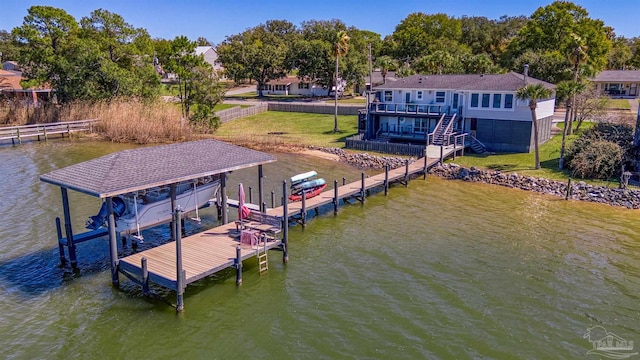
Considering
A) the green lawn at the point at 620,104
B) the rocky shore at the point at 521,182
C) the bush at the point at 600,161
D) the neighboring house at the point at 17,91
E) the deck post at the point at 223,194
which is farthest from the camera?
the neighboring house at the point at 17,91

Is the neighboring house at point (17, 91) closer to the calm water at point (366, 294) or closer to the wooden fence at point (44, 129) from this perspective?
the wooden fence at point (44, 129)

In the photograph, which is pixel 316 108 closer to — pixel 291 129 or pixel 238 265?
pixel 291 129

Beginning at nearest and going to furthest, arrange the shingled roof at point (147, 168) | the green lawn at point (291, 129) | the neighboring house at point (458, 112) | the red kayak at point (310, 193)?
the shingled roof at point (147, 168) < the red kayak at point (310, 193) < the neighboring house at point (458, 112) < the green lawn at point (291, 129)

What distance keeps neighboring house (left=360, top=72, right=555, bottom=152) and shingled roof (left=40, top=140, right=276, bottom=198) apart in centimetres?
2211

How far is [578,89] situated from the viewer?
31.6 meters

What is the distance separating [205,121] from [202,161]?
109ft

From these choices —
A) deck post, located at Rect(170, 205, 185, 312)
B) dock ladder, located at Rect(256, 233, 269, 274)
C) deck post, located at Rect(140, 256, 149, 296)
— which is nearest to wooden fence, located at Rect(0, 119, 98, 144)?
deck post, located at Rect(140, 256, 149, 296)

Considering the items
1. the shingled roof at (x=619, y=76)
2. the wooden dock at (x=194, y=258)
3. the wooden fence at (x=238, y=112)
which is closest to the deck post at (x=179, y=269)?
the wooden dock at (x=194, y=258)

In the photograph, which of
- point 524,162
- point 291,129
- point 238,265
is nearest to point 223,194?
point 238,265

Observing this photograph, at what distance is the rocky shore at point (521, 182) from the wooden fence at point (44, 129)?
30086mm

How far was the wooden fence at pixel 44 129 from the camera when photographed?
158 feet

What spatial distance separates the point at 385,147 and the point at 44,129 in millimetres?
35697

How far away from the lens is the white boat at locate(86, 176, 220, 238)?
63.0 feet

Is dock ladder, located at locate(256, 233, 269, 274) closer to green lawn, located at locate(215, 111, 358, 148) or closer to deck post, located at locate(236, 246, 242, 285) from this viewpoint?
deck post, located at locate(236, 246, 242, 285)
